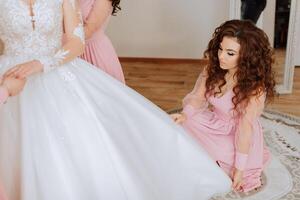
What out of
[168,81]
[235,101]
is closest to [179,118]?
[235,101]

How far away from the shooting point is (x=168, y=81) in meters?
3.46

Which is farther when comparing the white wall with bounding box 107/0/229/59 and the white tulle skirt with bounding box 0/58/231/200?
the white wall with bounding box 107/0/229/59

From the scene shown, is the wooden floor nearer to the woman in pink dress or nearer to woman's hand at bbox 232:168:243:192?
the woman in pink dress

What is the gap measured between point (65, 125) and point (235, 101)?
83cm

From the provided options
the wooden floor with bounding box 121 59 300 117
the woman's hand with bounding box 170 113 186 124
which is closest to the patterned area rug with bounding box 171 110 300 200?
the wooden floor with bounding box 121 59 300 117

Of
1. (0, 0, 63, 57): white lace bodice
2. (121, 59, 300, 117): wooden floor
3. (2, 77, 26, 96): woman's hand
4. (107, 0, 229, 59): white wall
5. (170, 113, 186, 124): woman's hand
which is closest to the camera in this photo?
(2, 77, 26, 96): woman's hand

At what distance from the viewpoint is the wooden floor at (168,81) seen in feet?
9.67

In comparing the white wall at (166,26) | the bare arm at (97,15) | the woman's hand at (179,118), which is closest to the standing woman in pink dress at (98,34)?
the bare arm at (97,15)

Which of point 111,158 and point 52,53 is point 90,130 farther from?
point 52,53

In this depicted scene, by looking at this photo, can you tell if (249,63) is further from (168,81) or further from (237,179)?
(168,81)

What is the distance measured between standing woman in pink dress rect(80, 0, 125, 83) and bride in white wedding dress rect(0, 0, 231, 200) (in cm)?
36

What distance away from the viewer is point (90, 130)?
1356 millimetres

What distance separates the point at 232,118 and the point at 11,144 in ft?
3.38

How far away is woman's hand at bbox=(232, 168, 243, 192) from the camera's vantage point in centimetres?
186
